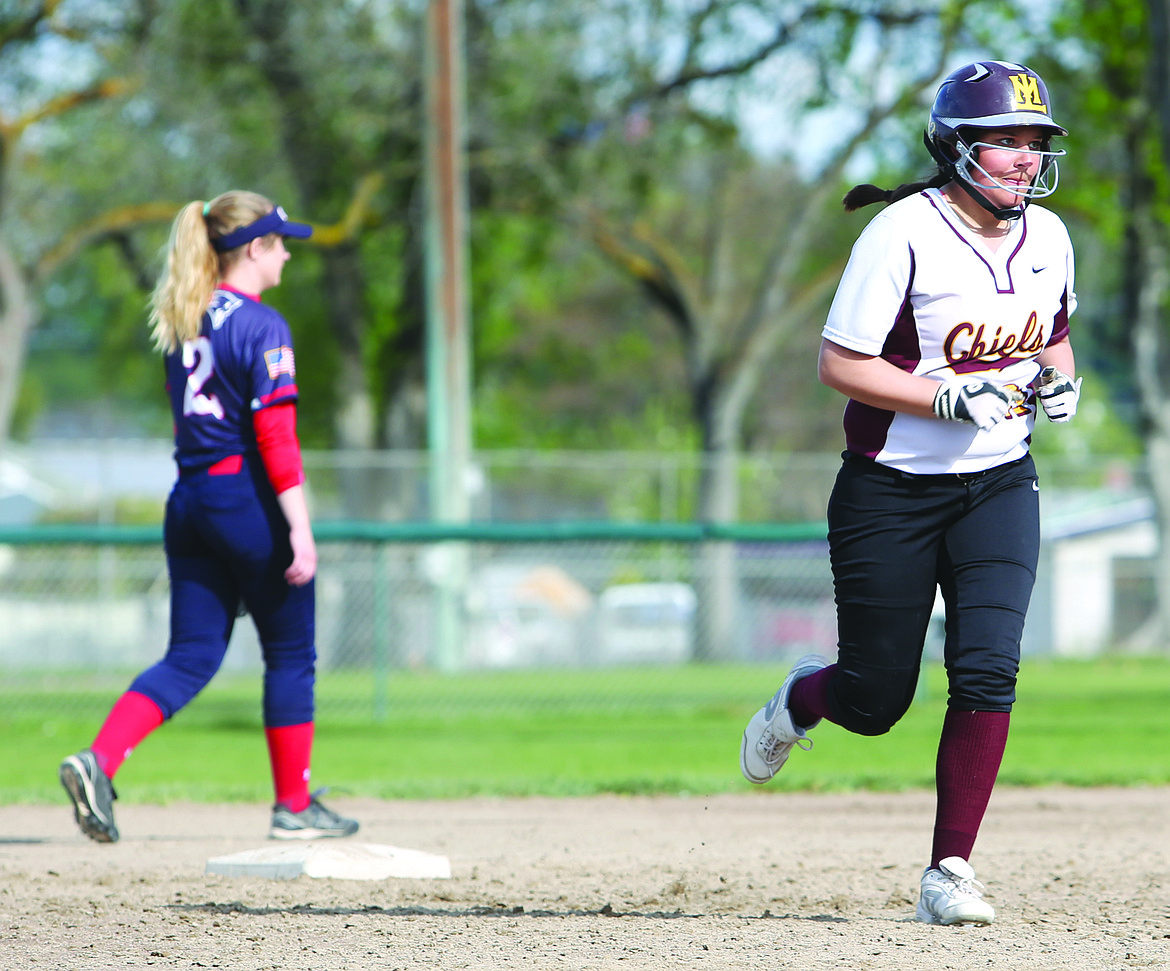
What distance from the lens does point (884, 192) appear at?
3844 mm

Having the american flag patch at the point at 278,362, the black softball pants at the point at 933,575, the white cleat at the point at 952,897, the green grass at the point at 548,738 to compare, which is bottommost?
the green grass at the point at 548,738

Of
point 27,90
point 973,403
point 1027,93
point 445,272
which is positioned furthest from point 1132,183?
point 973,403

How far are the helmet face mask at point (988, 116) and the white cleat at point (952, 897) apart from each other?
5.25 ft

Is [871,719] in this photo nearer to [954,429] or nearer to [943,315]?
[954,429]

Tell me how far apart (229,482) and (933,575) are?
2258 mm

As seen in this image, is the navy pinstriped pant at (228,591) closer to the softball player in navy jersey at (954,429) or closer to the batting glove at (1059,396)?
the softball player in navy jersey at (954,429)

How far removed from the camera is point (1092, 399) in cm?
4956

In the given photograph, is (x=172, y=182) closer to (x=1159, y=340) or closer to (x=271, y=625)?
(x=1159, y=340)

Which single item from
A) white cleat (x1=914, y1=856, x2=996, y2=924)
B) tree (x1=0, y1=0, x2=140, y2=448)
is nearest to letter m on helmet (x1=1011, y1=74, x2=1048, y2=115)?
white cleat (x1=914, y1=856, x2=996, y2=924)

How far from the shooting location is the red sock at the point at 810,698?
3879 millimetres

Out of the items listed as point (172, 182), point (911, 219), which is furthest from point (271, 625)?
point (172, 182)

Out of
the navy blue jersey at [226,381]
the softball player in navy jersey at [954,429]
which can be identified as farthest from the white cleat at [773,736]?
the navy blue jersey at [226,381]

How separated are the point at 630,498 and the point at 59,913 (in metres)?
18.5

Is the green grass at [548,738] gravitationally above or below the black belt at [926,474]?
below
